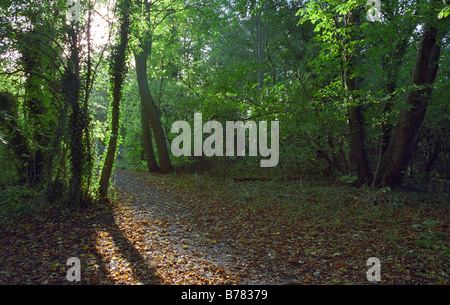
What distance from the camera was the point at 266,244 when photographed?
493 cm

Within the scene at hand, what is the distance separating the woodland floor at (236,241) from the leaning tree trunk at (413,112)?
1387 mm

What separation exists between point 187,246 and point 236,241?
961 mm

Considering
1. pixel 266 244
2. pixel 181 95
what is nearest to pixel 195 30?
pixel 181 95

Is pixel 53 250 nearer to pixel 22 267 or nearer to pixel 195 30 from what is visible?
pixel 22 267

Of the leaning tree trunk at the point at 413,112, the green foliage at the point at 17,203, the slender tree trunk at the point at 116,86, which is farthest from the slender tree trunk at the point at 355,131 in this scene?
the green foliage at the point at 17,203

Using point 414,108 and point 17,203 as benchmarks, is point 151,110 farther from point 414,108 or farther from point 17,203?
point 414,108

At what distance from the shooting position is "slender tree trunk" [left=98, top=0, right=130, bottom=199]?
6691 mm

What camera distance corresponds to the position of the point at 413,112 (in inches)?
304

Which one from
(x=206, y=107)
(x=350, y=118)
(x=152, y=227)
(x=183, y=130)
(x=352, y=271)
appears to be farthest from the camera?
(x=183, y=130)

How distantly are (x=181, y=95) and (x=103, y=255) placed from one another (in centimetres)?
1200

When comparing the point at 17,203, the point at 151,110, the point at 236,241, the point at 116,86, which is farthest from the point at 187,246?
the point at 151,110

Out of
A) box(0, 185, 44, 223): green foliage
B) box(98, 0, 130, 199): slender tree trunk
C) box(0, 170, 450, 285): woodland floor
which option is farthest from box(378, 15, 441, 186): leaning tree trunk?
box(0, 185, 44, 223): green foliage

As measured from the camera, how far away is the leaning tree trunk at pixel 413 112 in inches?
288

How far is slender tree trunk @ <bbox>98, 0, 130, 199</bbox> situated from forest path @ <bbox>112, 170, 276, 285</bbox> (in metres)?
0.74
